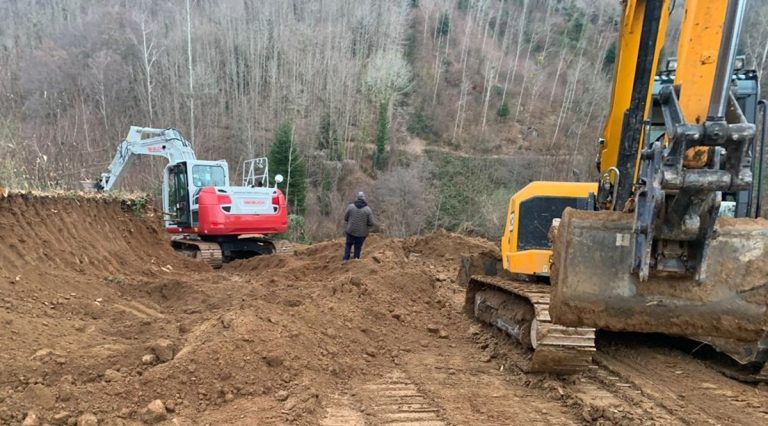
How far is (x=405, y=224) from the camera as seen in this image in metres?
27.5

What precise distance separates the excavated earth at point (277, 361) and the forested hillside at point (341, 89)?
54.4 ft

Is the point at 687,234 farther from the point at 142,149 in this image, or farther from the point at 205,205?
the point at 142,149

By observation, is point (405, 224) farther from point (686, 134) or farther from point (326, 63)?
point (686, 134)

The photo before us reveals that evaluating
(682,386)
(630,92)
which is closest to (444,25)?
(630,92)

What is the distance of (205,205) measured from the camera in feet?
36.0

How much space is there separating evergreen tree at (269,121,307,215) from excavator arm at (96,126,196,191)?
49.9 ft

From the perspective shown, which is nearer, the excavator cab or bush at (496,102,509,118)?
the excavator cab

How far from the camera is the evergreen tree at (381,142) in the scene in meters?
36.9

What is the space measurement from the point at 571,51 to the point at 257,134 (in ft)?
110

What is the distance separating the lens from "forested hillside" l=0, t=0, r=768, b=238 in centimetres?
3098

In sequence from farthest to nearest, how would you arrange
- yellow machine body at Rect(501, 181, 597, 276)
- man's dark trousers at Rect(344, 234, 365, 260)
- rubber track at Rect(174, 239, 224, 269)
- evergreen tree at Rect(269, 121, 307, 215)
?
evergreen tree at Rect(269, 121, 307, 215) → rubber track at Rect(174, 239, 224, 269) → man's dark trousers at Rect(344, 234, 365, 260) → yellow machine body at Rect(501, 181, 597, 276)

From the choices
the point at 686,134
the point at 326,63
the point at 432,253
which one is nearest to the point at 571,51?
the point at 326,63

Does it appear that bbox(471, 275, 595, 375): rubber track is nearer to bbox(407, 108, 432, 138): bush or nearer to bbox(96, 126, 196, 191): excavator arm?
bbox(96, 126, 196, 191): excavator arm

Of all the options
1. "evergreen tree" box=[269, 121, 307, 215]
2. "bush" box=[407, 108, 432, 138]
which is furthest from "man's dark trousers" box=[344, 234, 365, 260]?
"bush" box=[407, 108, 432, 138]
